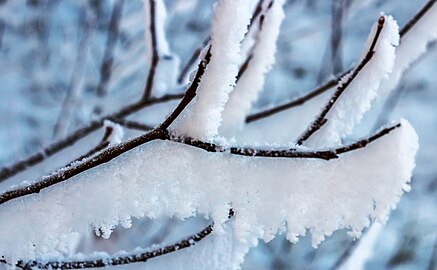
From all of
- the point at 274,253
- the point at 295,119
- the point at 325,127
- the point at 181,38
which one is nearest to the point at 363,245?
the point at 295,119

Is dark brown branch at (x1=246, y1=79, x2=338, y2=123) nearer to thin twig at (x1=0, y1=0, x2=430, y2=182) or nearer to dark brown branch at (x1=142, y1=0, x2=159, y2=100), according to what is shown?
thin twig at (x1=0, y1=0, x2=430, y2=182)

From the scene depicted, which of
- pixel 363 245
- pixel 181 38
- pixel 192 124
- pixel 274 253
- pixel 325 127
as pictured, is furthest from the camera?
pixel 181 38

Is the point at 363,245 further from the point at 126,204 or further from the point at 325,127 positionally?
the point at 126,204

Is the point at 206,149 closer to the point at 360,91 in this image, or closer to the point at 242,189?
the point at 242,189

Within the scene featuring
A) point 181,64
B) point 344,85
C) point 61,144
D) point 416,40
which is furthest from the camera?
point 181,64

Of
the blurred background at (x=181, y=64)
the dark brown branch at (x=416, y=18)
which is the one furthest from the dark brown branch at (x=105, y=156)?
the blurred background at (x=181, y=64)

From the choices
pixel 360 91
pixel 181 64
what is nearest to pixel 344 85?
pixel 360 91

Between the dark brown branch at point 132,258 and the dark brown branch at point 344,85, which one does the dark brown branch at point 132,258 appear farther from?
the dark brown branch at point 344,85
